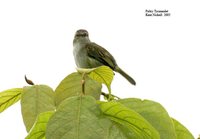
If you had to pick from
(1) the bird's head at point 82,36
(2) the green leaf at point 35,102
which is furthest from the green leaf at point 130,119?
(1) the bird's head at point 82,36

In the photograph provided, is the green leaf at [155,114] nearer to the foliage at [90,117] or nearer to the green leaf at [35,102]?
the foliage at [90,117]

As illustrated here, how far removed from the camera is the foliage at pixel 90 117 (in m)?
0.44

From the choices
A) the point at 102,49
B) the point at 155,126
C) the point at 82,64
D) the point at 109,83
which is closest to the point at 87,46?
the point at 82,64

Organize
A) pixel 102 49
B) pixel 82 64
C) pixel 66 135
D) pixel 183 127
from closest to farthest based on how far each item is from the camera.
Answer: pixel 66 135, pixel 183 127, pixel 102 49, pixel 82 64

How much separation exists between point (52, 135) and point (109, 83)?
20 cm

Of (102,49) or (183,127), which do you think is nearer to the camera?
(183,127)

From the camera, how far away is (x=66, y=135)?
429 millimetres

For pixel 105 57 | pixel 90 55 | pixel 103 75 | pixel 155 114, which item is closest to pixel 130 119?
pixel 155 114

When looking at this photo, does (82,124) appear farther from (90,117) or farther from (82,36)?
(82,36)

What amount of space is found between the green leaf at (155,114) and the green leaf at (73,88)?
100 mm

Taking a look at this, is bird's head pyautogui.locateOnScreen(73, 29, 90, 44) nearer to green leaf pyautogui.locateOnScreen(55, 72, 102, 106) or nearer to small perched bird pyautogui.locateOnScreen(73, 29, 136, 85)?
small perched bird pyautogui.locateOnScreen(73, 29, 136, 85)

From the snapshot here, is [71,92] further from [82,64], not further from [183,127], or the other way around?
[82,64]

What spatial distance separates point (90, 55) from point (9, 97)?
0.51 metres

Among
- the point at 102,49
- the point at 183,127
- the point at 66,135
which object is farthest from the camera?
the point at 102,49
